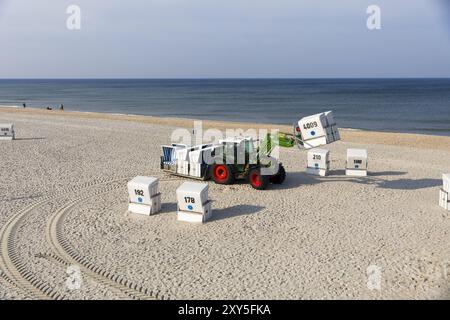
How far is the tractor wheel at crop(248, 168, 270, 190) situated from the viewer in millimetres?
14492

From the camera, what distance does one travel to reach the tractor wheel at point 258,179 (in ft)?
47.5

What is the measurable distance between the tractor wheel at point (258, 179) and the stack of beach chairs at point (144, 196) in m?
3.65

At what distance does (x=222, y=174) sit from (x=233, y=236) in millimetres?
4678

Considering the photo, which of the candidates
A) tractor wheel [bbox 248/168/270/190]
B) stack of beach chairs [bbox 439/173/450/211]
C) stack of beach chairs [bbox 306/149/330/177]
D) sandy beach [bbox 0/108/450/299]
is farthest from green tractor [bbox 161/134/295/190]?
→ stack of beach chairs [bbox 439/173/450/211]

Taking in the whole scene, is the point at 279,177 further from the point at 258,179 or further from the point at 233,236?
the point at 233,236

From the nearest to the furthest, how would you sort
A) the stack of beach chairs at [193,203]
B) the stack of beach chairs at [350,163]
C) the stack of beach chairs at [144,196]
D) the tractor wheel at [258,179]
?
the stack of beach chairs at [193,203], the stack of beach chairs at [144,196], the tractor wheel at [258,179], the stack of beach chairs at [350,163]

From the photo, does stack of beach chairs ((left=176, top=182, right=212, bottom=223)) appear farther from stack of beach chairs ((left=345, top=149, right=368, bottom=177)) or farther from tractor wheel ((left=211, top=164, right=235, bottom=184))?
stack of beach chairs ((left=345, top=149, right=368, bottom=177))

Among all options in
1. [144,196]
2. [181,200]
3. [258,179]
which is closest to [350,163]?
[258,179]

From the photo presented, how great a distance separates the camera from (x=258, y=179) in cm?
1459

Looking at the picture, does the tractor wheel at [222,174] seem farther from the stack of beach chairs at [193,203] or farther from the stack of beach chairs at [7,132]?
the stack of beach chairs at [7,132]

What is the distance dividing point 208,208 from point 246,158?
142 inches

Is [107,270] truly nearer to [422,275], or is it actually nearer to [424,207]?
[422,275]

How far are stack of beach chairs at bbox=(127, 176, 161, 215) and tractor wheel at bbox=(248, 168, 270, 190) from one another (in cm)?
365

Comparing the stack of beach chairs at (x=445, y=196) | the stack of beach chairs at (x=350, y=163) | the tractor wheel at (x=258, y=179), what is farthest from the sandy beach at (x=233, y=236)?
the stack of beach chairs at (x=350, y=163)
